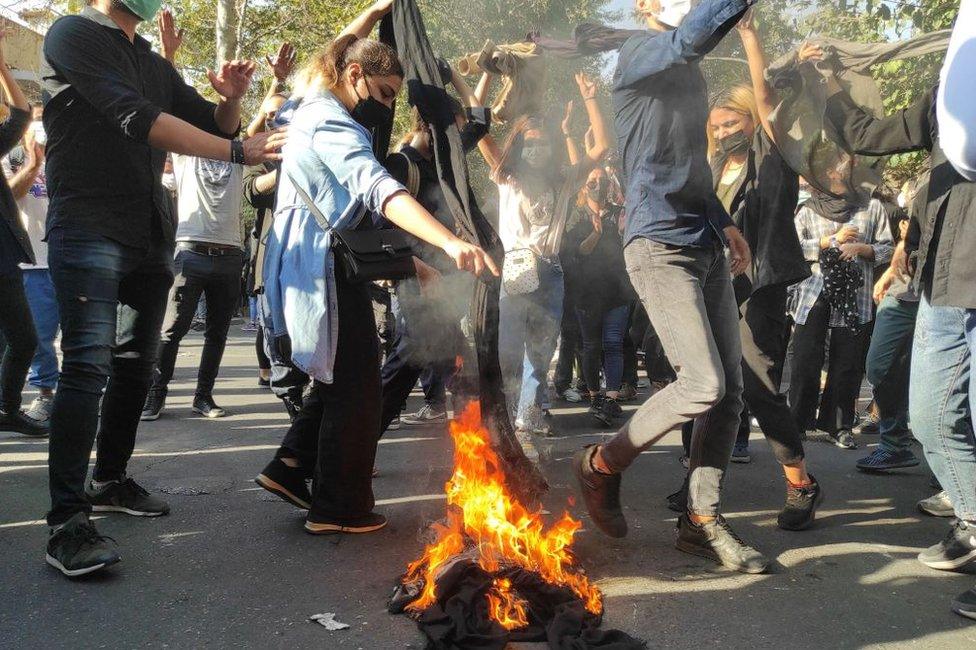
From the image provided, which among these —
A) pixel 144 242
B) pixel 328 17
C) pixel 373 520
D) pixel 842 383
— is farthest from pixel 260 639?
pixel 328 17

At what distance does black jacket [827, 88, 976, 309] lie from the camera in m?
3.08

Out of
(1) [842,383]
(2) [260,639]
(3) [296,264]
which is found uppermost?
(3) [296,264]

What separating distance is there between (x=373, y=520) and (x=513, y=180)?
3.08 metres

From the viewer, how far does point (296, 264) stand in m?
3.36

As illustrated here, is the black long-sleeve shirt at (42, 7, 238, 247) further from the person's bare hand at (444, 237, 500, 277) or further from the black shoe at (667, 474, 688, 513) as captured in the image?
the black shoe at (667, 474, 688, 513)

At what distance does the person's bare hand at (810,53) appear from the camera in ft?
12.2

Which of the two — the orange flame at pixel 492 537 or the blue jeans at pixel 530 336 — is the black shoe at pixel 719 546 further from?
the blue jeans at pixel 530 336

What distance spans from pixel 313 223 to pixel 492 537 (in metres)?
1.43

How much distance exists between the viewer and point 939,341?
3439 mm

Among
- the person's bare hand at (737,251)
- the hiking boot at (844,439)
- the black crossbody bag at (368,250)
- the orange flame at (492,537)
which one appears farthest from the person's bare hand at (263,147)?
the hiking boot at (844,439)

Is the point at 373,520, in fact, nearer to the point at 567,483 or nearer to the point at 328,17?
the point at 567,483

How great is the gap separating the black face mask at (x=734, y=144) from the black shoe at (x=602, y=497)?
1951 mm

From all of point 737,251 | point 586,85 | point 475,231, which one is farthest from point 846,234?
point 475,231

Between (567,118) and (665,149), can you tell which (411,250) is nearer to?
(665,149)
